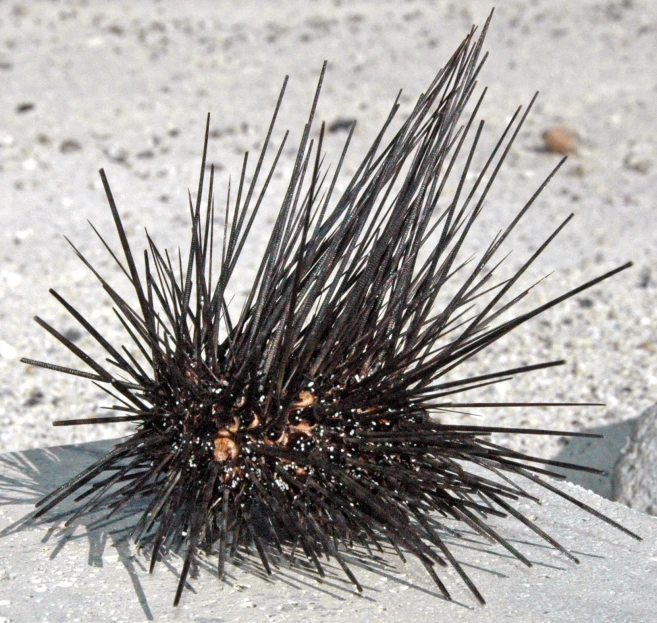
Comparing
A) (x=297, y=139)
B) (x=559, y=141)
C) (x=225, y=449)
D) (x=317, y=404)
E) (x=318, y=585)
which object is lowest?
(x=318, y=585)

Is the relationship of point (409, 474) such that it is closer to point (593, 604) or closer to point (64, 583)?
point (593, 604)

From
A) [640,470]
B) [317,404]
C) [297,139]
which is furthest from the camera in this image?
[297,139]

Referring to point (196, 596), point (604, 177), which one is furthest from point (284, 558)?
point (604, 177)

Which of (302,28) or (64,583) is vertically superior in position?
(302,28)

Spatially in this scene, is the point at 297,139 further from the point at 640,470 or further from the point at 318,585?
the point at 318,585

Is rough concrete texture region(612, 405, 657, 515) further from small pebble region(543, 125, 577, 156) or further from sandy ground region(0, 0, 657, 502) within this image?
small pebble region(543, 125, 577, 156)

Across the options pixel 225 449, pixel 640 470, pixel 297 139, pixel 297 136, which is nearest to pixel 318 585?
pixel 225 449

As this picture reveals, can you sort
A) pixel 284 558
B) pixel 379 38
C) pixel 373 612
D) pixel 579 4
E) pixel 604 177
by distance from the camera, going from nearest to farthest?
pixel 373 612
pixel 284 558
pixel 604 177
pixel 379 38
pixel 579 4

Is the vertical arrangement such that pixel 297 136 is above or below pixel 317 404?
above
